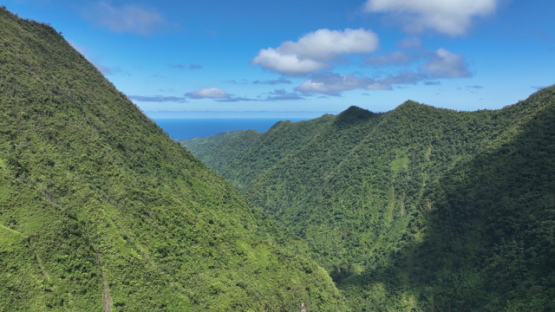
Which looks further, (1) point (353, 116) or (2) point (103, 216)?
(1) point (353, 116)

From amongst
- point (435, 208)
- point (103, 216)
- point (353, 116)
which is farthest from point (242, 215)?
point (353, 116)

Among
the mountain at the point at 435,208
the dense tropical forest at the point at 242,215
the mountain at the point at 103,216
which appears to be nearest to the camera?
the mountain at the point at 103,216

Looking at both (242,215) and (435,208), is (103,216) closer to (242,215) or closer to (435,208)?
(242,215)

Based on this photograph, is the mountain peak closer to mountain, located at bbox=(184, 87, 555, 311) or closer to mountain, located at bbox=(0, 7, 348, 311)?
mountain, located at bbox=(184, 87, 555, 311)

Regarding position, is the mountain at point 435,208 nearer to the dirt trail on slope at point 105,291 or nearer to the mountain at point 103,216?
the mountain at point 103,216

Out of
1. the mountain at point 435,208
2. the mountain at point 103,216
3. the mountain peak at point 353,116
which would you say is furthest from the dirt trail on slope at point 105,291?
the mountain peak at point 353,116

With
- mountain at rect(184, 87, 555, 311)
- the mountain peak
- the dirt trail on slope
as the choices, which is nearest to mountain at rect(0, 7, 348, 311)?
the dirt trail on slope
